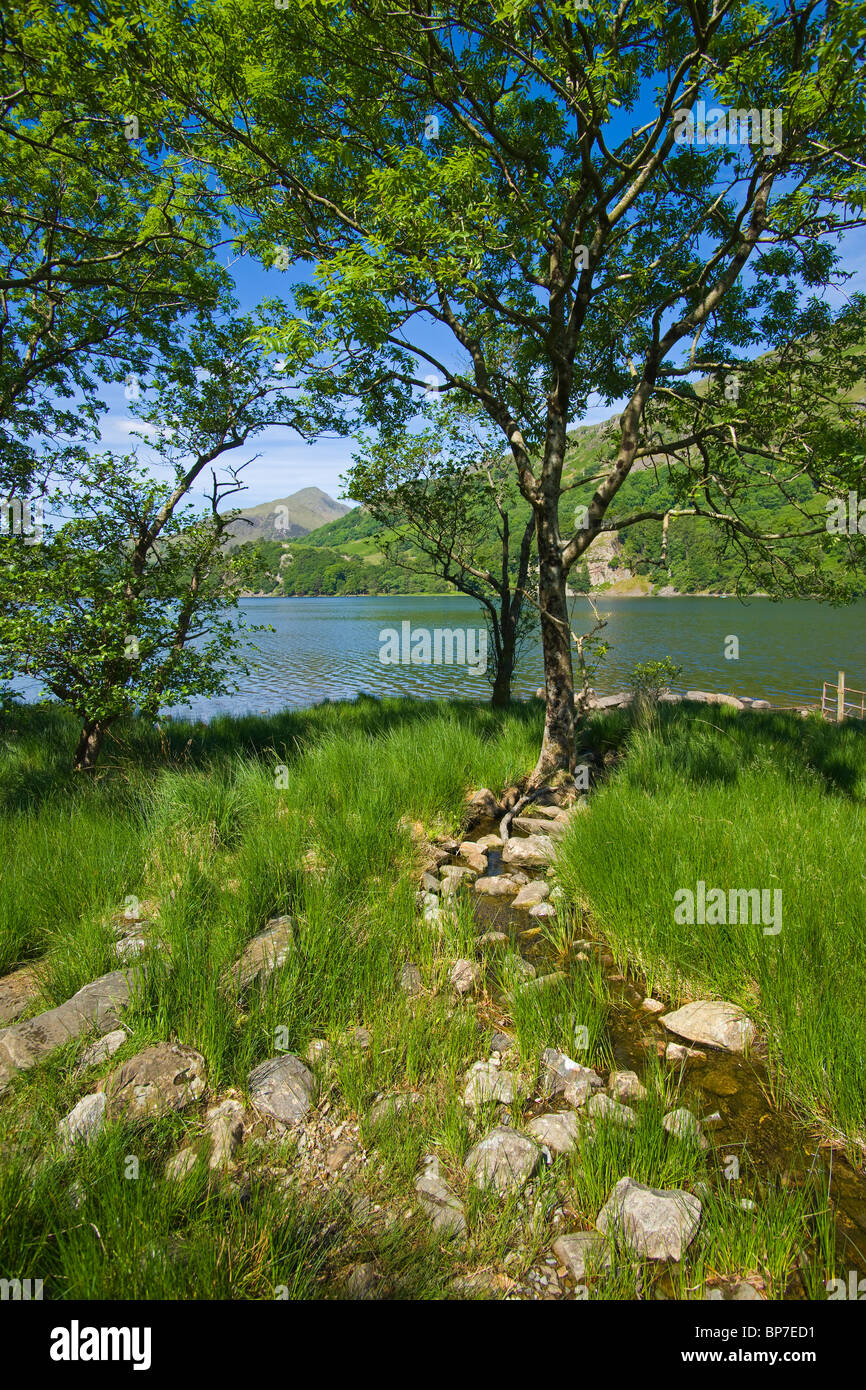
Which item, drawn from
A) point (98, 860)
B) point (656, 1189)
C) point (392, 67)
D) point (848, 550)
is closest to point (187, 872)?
point (98, 860)

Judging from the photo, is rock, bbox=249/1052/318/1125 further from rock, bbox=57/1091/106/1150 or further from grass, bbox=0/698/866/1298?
rock, bbox=57/1091/106/1150

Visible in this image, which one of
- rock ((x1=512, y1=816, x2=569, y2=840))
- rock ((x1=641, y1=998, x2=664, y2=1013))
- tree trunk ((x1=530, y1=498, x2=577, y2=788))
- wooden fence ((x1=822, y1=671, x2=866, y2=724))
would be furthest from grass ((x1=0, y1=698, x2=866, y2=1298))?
wooden fence ((x1=822, y1=671, x2=866, y2=724))

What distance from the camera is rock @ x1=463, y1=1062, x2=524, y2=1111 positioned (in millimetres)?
2949

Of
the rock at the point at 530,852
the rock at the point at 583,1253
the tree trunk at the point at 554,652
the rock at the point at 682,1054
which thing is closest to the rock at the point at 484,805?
the tree trunk at the point at 554,652

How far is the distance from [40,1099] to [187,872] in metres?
1.96

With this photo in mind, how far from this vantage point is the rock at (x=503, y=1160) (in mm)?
2465

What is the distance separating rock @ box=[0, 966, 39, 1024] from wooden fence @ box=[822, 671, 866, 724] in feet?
54.3

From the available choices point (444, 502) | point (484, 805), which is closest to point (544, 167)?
point (444, 502)

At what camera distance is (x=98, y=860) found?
4.68 metres

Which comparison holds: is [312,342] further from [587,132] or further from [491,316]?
[491,316]

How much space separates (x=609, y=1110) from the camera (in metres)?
2.77

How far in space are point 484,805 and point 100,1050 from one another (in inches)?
205

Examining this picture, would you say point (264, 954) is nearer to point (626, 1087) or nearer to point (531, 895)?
point (626, 1087)

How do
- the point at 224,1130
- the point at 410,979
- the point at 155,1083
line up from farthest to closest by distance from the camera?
the point at 410,979 → the point at 155,1083 → the point at 224,1130
